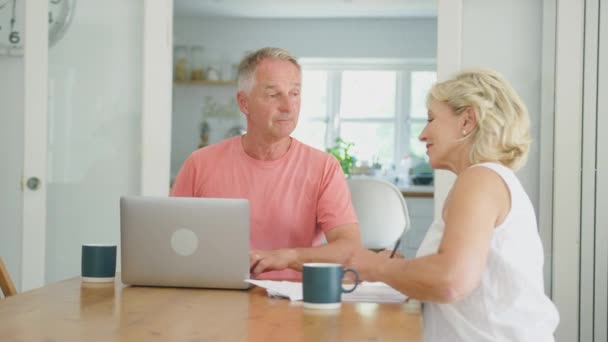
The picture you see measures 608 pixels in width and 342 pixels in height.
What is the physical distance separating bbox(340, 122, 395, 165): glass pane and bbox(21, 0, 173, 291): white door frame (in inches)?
156

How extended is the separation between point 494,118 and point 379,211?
155 cm

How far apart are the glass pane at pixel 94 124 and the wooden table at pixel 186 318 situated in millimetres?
2539

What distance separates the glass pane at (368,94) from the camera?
27.6 feet

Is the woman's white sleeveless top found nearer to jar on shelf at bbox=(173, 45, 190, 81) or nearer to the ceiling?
the ceiling

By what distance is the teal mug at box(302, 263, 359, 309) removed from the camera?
193 centimetres

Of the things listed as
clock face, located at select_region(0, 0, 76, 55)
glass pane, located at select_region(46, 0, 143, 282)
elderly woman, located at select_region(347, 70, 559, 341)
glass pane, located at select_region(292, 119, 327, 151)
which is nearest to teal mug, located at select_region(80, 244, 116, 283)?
elderly woman, located at select_region(347, 70, 559, 341)

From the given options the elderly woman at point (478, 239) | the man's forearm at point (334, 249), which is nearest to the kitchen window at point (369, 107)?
the man's forearm at point (334, 249)

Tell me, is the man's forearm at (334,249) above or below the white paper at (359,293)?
above

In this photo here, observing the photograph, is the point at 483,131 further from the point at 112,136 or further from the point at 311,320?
the point at 112,136

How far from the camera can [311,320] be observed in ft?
5.90

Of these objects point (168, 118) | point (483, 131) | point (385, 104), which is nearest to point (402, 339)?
point (483, 131)

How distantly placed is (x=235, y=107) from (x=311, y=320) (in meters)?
6.70

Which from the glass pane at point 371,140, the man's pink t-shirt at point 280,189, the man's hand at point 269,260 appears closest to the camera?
the man's hand at point 269,260

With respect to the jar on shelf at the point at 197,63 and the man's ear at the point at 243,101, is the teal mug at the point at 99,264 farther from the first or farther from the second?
the jar on shelf at the point at 197,63
